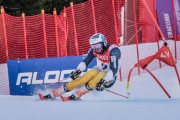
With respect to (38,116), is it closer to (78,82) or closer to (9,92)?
(78,82)

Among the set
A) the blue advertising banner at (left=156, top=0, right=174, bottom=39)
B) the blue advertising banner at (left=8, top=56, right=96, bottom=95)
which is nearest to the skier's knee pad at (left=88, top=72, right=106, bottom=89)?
the blue advertising banner at (left=8, top=56, right=96, bottom=95)

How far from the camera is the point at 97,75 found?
889cm

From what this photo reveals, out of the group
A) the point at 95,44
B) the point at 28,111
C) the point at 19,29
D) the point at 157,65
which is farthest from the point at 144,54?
the point at 28,111

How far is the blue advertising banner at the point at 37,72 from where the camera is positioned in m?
12.1

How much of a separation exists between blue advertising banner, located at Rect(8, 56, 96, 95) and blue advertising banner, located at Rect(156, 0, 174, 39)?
2890 mm

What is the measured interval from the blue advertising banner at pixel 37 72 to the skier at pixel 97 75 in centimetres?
302

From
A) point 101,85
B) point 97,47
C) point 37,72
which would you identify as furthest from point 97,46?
point 37,72

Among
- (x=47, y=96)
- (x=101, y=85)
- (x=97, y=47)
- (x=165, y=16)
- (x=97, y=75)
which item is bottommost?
(x=47, y=96)

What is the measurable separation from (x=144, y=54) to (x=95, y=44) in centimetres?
453

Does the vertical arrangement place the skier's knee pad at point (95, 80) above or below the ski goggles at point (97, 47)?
below

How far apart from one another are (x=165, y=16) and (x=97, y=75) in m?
5.69

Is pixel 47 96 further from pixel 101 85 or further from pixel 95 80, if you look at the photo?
pixel 101 85

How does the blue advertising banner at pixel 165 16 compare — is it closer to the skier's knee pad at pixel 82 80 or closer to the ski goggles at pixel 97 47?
the ski goggles at pixel 97 47

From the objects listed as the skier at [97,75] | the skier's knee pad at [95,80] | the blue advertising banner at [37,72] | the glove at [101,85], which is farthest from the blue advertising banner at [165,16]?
the glove at [101,85]
